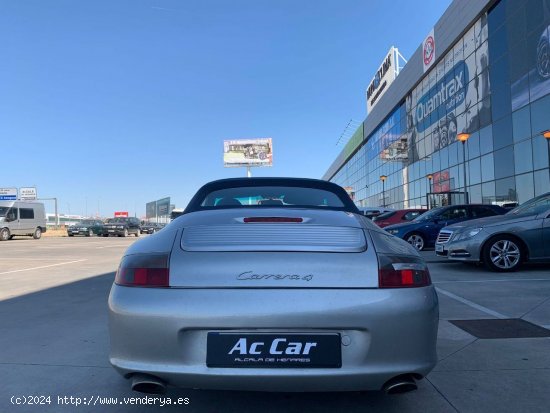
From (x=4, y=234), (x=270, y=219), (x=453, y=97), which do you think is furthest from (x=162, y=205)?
(x=270, y=219)

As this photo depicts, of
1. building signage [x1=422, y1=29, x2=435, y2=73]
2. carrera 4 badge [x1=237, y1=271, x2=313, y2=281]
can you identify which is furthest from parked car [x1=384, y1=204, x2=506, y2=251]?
building signage [x1=422, y1=29, x2=435, y2=73]

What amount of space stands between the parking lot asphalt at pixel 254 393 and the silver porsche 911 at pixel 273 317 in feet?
2.18

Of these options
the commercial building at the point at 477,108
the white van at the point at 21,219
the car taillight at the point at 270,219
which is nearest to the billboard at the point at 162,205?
the white van at the point at 21,219

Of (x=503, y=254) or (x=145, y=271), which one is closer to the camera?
(x=145, y=271)

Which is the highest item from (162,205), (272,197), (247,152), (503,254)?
(247,152)

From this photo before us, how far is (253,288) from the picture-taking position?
90.9 inches

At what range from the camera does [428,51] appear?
98.5 feet

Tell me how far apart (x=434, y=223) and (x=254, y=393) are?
11195mm

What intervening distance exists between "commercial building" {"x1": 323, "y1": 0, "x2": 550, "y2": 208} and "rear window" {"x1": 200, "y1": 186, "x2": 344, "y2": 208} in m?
15.5

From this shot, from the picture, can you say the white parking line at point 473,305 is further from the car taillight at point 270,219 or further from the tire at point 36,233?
the tire at point 36,233

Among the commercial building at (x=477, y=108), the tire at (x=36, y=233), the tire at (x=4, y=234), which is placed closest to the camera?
the commercial building at (x=477, y=108)

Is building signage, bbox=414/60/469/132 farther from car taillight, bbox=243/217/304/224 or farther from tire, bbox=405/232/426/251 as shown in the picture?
car taillight, bbox=243/217/304/224

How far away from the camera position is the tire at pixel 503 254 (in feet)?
26.9

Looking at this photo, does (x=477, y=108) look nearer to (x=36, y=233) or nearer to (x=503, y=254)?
(x=503, y=254)
